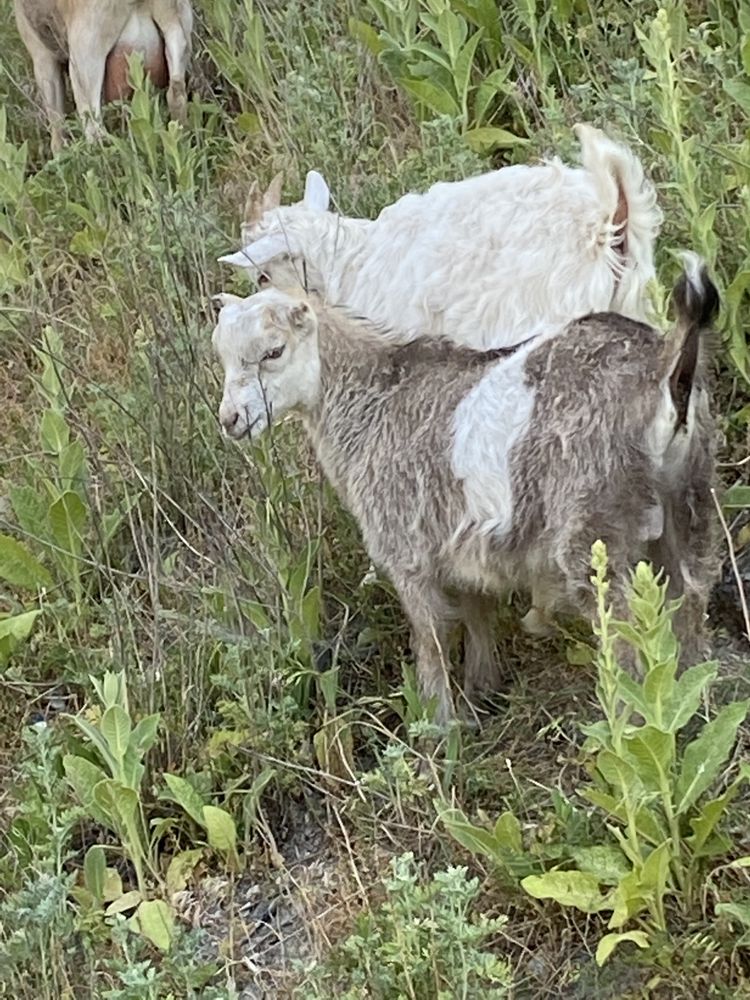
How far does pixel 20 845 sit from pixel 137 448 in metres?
1.40

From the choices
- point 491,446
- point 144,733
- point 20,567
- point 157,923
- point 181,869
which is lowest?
point 181,869

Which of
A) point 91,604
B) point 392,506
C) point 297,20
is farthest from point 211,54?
point 392,506

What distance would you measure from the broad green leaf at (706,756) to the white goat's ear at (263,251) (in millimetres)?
2242

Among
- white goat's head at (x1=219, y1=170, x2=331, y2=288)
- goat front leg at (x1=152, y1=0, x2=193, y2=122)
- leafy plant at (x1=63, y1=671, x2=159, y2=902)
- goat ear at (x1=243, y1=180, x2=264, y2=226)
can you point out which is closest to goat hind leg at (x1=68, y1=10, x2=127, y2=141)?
goat front leg at (x1=152, y1=0, x2=193, y2=122)

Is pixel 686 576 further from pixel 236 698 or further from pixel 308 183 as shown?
pixel 308 183

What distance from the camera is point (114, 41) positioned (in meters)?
6.50

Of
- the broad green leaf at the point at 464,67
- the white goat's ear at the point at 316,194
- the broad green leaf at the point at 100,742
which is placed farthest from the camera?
the broad green leaf at the point at 464,67

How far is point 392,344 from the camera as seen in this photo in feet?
12.3

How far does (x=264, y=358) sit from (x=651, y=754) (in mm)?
1448

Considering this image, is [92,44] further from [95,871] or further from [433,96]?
[95,871]

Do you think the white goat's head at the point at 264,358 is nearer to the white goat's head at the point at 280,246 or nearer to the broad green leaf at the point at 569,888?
the white goat's head at the point at 280,246

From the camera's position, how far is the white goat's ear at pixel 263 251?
4.49 meters

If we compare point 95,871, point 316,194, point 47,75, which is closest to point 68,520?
point 95,871

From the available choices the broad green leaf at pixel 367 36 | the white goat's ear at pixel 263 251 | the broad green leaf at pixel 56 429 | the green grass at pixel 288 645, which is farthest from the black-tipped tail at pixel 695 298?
the broad green leaf at pixel 367 36
